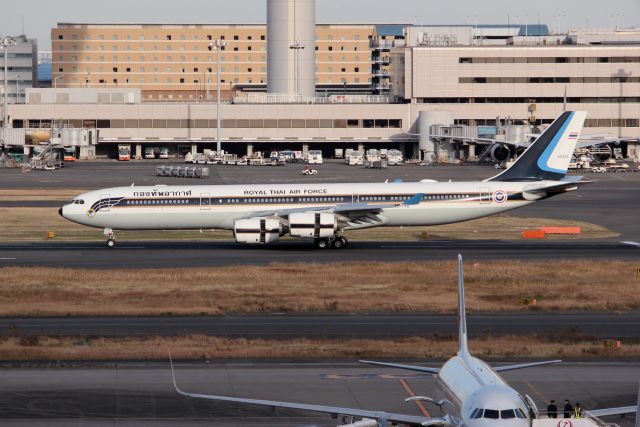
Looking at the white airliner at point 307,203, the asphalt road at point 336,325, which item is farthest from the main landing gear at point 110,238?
the asphalt road at point 336,325

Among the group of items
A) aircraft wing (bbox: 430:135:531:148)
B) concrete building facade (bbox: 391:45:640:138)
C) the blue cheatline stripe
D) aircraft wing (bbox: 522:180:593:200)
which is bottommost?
aircraft wing (bbox: 522:180:593:200)

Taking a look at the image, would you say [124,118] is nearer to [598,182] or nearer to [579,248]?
[598,182]

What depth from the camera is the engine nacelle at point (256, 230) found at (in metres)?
66.8

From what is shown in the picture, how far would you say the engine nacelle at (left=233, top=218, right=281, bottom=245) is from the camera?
6675 cm

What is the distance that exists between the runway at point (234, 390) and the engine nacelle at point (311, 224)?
2969 cm

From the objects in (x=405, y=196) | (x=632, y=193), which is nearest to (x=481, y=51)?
(x=632, y=193)

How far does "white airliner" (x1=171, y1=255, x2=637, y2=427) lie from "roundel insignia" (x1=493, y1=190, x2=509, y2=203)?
43.2m

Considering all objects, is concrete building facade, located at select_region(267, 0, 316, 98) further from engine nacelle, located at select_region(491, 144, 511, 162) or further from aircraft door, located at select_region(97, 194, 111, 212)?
aircraft door, located at select_region(97, 194, 111, 212)

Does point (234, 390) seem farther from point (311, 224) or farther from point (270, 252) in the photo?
point (270, 252)

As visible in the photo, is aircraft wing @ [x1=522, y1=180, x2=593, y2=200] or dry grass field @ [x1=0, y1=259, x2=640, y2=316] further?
aircraft wing @ [x1=522, y1=180, x2=593, y2=200]

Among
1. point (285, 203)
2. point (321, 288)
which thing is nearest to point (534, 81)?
point (285, 203)

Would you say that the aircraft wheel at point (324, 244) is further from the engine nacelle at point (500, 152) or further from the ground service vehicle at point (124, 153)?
the ground service vehicle at point (124, 153)

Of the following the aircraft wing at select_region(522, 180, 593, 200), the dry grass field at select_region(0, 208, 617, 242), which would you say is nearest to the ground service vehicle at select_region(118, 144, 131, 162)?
the dry grass field at select_region(0, 208, 617, 242)

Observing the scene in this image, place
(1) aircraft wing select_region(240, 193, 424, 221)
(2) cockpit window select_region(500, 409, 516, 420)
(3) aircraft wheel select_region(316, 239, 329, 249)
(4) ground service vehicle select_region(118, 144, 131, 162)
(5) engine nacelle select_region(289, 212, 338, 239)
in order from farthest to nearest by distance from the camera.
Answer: (4) ground service vehicle select_region(118, 144, 131, 162), (3) aircraft wheel select_region(316, 239, 329, 249), (1) aircraft wing select_region(240, 193, 424, 221), (5) engine nacelle select_region(289, 212, 338, 239), (2) cockpit window select_region(500, 409, 516, 420)
